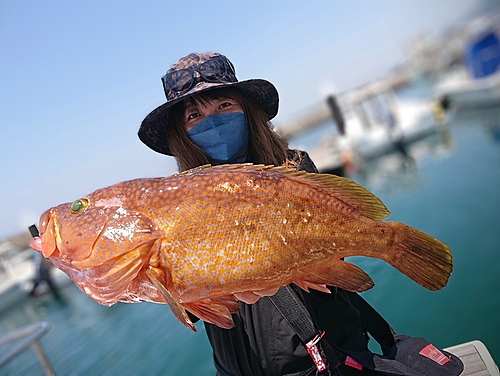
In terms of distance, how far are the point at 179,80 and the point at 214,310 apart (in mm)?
1349

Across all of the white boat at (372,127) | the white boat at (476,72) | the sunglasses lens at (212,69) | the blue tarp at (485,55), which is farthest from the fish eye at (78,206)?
the blue tarp at (485,55)

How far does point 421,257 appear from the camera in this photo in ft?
5.59

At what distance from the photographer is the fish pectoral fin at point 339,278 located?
1.72 m

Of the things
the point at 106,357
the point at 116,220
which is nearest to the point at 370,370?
the point at 116,220

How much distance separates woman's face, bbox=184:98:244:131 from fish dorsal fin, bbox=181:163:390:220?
0.55 metres

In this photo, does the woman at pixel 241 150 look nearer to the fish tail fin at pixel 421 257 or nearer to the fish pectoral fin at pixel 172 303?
the fish pectoral fin at pixel 172 303

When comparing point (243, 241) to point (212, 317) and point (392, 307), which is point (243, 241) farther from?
point (392, 307)

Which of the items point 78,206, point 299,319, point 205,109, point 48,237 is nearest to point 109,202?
point 78,206

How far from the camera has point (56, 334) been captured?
11258 millimetres

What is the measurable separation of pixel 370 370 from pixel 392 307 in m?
4.77

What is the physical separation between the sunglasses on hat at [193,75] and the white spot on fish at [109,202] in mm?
783

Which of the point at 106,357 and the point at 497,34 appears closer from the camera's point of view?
the point at 106,357

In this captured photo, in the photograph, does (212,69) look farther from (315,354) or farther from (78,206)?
(315,354)

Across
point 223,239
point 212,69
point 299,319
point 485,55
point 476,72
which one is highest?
point 212,69
